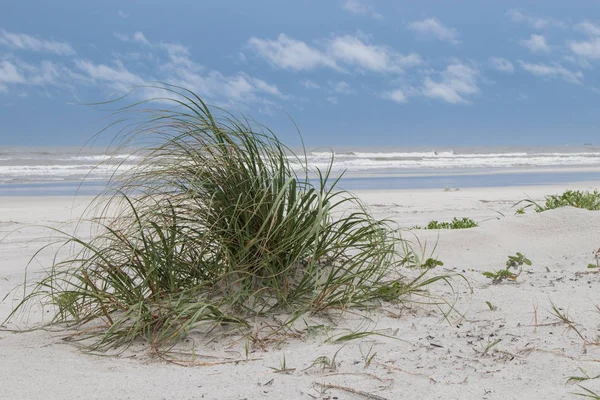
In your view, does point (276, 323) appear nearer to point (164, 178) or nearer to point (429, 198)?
point (164, 178)

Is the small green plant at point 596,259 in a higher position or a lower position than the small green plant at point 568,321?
higher

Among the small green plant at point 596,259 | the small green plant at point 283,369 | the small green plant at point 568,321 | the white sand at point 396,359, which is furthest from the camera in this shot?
the small green plant at point 596,259

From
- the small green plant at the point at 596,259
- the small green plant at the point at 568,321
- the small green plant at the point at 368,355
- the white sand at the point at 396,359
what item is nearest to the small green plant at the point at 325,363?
the white sand at the point at 396,359

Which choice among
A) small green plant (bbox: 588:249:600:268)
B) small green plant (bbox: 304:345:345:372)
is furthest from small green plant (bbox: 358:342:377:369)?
small green plant (bbox: 588:249:600:268)

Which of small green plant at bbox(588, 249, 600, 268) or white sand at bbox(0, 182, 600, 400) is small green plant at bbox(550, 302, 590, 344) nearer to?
white sand at bbox(0, 182, 600, 400)

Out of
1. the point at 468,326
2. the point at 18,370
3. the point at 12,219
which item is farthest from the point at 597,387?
the point at 12,219

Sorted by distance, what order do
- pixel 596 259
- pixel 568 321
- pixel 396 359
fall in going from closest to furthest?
pixel 396 359 → pixel 568 321 → pixel 596 259

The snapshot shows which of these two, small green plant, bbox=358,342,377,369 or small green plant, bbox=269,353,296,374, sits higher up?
small green plant, bbox=358,342,377,369

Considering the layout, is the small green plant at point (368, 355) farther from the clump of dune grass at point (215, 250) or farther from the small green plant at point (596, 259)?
the small green plant at point (596, 259)

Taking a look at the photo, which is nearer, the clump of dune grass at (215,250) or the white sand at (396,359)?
the white sand at (396,359)

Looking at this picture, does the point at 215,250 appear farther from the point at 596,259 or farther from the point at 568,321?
the point at 596,259

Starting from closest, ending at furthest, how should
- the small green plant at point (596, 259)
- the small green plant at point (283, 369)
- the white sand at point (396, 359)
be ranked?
the white sand at point (396, 359), the small green plant at point (283, 369), the small green plant at point (596, 259)

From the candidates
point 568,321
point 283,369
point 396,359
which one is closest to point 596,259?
point 568,321

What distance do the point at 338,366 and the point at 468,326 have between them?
0.88 m
